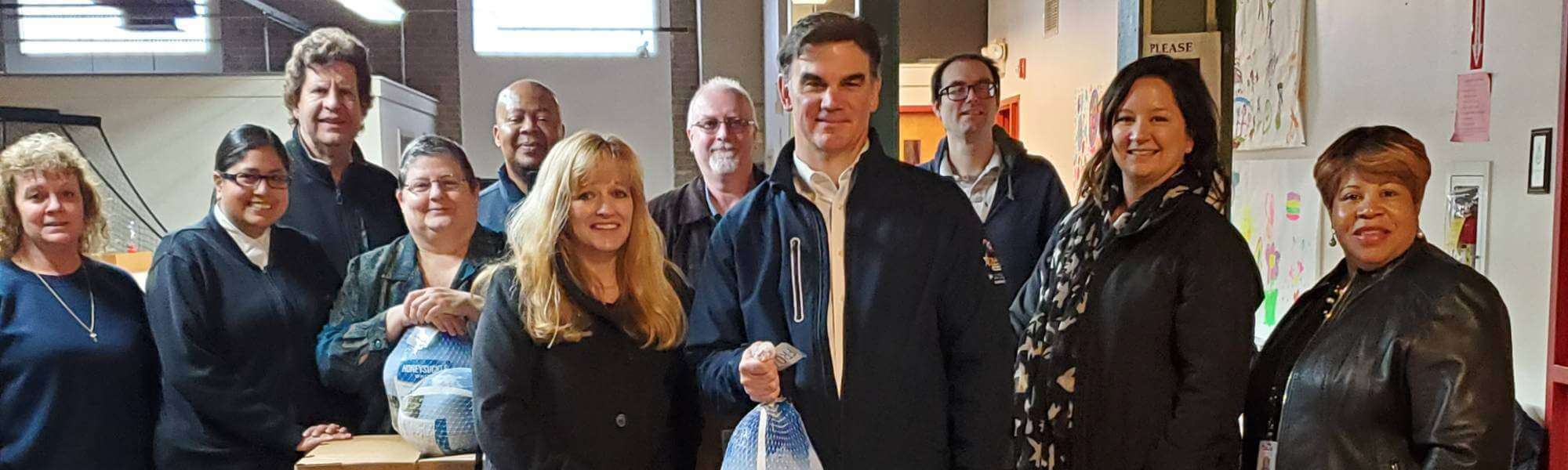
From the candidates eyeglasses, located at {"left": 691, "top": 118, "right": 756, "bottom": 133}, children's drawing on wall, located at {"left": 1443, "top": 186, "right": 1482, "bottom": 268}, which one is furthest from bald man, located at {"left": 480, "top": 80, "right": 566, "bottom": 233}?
children's drawing on wall, located at {"left": 1443, "top": 186, "right": 1482, "bottom": 268}

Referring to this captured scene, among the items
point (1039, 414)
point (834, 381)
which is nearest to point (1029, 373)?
point (1039, 414)

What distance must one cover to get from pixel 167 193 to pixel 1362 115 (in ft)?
30.5

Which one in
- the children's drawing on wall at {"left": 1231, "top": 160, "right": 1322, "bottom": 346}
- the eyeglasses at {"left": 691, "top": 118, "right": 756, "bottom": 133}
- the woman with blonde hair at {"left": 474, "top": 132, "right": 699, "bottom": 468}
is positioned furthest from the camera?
the children's drawing on wall at {"left": 1231, "top": 160, "right": 1322, "bottom": 346}

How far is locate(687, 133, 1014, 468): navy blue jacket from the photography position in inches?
68.6

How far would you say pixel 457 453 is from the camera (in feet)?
6.97

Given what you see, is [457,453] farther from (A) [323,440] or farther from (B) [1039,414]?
(B) [1039,414]

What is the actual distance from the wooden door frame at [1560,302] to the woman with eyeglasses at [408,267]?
2.30 m

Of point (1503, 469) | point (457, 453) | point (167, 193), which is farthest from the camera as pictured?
point (167, 193)

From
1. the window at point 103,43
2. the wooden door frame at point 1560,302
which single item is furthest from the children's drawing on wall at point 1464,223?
the window at point 103,43

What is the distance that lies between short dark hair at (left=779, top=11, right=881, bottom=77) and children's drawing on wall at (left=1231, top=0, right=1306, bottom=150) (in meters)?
2.59

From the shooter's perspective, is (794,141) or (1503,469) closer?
(1503,469)

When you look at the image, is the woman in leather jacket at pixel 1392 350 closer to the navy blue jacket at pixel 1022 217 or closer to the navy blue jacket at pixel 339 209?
the navy blue jacket at pixel 1022 217

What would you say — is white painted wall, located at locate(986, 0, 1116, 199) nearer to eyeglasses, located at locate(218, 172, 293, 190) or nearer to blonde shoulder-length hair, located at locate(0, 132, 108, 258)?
eyeglasses, located at locate(218, 172, 293, 190)

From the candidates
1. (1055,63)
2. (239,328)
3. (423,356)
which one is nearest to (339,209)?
(239,328)
